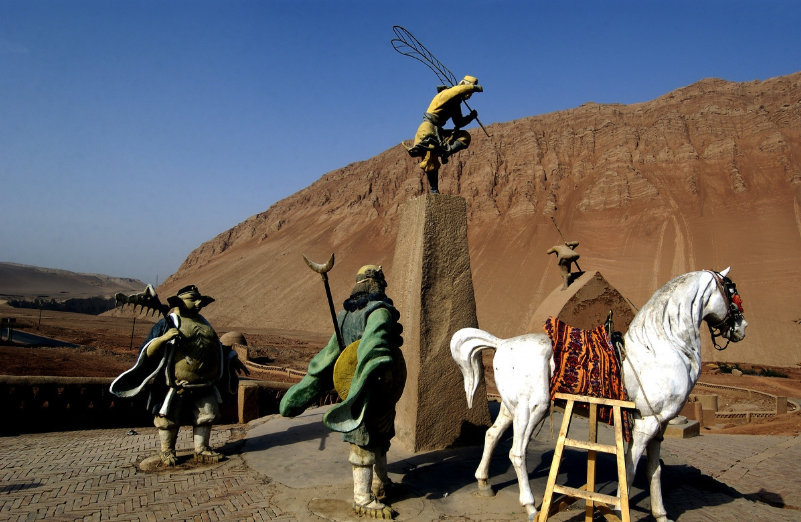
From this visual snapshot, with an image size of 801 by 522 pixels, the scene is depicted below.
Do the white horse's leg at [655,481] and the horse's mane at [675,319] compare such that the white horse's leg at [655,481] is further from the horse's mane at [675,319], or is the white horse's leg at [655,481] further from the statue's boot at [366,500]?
the statue's boot at [366,500]

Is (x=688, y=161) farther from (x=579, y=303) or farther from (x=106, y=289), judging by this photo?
(x=106, y=289)

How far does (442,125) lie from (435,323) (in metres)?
2.67

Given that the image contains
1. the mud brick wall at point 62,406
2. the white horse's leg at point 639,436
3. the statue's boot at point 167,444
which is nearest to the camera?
the white horse's leg at point 639,436

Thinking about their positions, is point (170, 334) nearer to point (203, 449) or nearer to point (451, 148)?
point (203, 449)

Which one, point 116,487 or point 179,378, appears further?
point 179,378

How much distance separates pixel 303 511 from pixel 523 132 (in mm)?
55883

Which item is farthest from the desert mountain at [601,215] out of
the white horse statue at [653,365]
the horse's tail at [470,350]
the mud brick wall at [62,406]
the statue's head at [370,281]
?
the statue's head at [370,281]

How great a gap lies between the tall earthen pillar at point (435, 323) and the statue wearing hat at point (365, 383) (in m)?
1.51

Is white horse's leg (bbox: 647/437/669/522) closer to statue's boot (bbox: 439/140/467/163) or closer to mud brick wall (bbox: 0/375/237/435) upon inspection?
statue's boot (bbox: 439/140/467/163)

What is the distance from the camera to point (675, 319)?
4.68 m

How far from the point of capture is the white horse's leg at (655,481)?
463 cm

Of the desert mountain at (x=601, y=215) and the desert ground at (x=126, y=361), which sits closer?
the desert ground at (x=126, y=361)

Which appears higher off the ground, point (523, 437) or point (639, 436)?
point (639, 436)

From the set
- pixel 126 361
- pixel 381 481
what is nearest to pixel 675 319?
pixel 381 481
